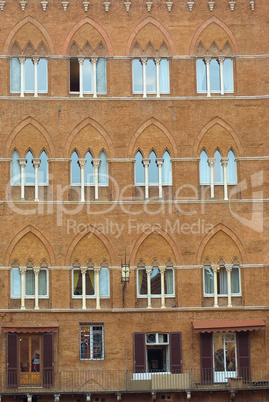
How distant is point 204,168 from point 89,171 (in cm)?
544

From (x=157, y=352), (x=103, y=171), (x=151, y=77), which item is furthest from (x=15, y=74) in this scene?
(x=157, y=352)

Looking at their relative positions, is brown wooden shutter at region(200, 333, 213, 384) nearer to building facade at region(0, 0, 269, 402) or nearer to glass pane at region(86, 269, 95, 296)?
building facade at region(0, 0, 269, 402)

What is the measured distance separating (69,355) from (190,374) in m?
5.57

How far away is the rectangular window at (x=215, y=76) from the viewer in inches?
1870

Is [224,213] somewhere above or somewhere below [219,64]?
below

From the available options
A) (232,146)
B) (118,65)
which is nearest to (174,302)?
(232,146)

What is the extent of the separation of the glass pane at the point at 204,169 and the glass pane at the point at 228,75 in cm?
339

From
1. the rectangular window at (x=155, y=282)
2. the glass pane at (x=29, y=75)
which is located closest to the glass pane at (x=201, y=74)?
the glass pane at (x=29, y=75)

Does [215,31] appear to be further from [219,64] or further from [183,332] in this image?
[183,332]

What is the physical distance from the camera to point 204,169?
1857 inches

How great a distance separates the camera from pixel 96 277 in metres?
46.1

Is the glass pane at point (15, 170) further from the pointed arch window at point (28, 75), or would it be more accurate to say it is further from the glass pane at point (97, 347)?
the glass pane at point (97, 347)

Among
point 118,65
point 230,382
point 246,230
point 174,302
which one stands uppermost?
point 118,65

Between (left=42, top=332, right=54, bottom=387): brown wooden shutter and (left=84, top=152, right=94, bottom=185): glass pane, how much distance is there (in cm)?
730
